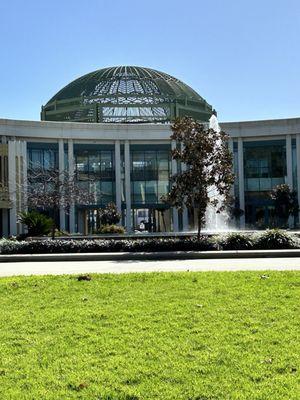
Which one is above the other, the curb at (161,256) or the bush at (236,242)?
the bush at (236,242)

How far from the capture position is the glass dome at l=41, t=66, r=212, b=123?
2200 inches

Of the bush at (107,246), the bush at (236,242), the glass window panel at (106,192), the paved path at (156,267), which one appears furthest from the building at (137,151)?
the paved path at (156,267)

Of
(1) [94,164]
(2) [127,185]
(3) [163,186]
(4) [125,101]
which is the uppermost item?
(4) [125,101]

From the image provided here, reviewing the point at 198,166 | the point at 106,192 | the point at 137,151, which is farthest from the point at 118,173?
the point at 198,166

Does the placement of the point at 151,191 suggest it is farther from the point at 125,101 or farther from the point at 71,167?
the point at 125,101

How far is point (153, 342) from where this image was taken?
6055 mm

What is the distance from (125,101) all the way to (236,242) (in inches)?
1452

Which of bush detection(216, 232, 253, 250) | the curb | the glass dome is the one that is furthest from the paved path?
the glass dome

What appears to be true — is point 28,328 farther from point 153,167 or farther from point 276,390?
point 153,167

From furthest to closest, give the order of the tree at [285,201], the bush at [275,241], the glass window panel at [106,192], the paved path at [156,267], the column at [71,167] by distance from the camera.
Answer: the glass window panel at [106,192] → the column at [71,167] → the tree at [285,201] → the bush at [275,241] → the paved path at [156,267]

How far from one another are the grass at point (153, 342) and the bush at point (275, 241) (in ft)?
38.3

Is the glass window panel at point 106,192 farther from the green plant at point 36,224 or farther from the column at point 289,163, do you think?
the green plant at point 36,224

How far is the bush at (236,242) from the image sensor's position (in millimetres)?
21562

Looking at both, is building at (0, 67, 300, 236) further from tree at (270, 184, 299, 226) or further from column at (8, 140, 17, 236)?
tree at (270, 184, 299, 226)
